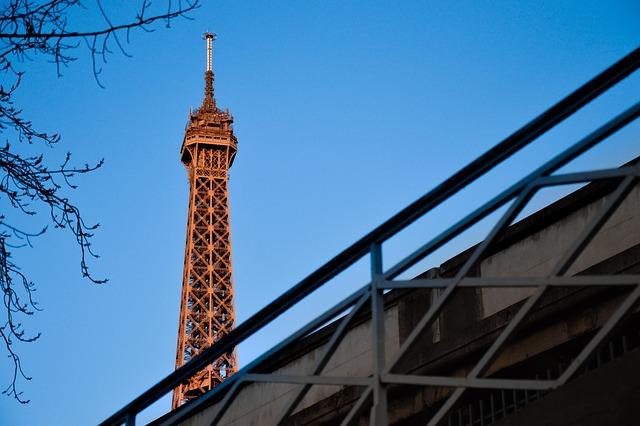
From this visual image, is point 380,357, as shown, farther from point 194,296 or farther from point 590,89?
point 194,296

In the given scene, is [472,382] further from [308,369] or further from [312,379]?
[308,369]

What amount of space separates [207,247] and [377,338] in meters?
73.2

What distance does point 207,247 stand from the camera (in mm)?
79000

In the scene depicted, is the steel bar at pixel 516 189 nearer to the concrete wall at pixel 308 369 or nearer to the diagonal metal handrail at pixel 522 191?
the diagonal metal handrail at pixel 522 191

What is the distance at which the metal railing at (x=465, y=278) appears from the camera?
5.42 m

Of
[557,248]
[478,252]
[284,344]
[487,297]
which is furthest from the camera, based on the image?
[487,297]

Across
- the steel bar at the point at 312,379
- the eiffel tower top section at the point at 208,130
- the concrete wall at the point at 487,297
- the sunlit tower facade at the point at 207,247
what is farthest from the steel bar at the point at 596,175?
the eiffel tower top section at the point at 208,130

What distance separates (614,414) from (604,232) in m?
5.28

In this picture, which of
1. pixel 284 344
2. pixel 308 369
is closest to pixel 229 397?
pixel 284 344

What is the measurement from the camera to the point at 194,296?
252ft

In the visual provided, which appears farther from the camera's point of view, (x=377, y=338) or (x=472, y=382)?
(x=377, y=338)

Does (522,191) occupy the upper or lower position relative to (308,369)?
lower

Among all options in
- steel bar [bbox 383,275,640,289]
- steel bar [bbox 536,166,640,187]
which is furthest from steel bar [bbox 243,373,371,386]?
steel bar [bbox 536,166,640,187]

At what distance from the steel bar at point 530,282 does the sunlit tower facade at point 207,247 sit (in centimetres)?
6452
